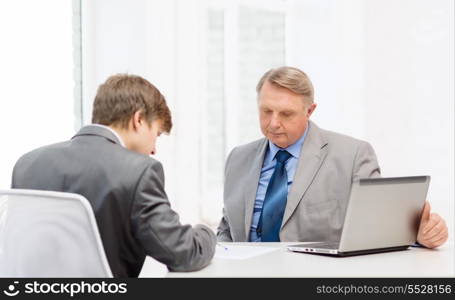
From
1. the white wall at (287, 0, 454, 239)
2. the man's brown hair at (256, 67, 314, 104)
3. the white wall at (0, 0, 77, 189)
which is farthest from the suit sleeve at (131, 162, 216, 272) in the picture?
the white wall at (287, 0, 454, 239)

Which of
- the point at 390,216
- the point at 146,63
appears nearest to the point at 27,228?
the point at 390,216

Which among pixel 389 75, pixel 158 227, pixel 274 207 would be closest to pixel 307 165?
pixel 274 207

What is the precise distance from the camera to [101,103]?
6.21 ft

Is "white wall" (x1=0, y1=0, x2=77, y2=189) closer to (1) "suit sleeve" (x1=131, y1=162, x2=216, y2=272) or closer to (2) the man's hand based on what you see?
(1) "suit sleeve" (x1=131, y1=162, x2=216, y2=272)

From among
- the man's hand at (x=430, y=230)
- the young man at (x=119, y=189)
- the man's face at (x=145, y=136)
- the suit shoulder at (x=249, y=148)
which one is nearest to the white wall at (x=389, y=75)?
the suit shoulder at (x=249, y=148)

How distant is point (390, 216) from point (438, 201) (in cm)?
243

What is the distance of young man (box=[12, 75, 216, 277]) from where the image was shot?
1654 mm

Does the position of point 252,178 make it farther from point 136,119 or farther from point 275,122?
point 136,119

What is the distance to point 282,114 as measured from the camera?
275 centimetres

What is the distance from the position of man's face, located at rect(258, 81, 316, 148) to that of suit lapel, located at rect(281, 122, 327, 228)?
0.07 metres

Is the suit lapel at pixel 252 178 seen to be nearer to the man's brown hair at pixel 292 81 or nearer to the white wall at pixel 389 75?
the man's brown hair at pixel 292 81

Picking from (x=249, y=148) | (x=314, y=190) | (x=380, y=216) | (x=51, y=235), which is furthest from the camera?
(x=249, y=148)

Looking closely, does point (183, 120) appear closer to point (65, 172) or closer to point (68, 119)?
point (68, 119)

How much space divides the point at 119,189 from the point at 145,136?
12.3 inches
